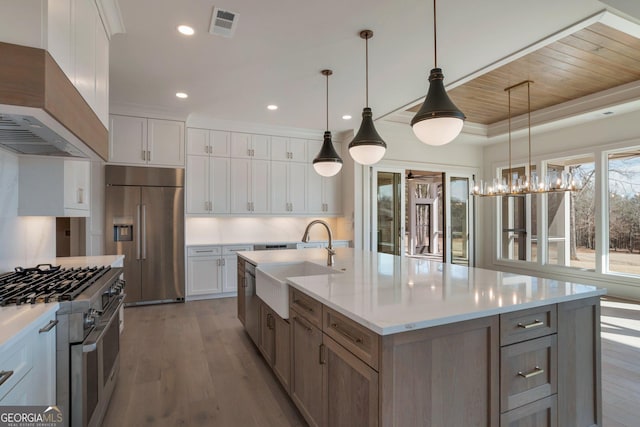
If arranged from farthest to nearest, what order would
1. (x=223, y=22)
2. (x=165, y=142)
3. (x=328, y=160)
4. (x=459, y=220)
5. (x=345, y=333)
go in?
(x=459, y=220), (x=165, y=142), (x=328, y=160), (x=223, y=22), (x=345, y=333)

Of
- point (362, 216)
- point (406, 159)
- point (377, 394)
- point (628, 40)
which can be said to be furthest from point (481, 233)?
point (377, 394)

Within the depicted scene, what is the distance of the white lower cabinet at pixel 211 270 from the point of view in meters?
4.99

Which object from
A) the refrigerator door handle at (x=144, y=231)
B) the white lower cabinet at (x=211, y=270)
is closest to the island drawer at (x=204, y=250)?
the white lower cabinet at (x=211, y=270)

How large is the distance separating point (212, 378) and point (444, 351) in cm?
198

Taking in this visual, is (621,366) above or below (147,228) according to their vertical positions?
below

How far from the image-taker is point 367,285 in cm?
189

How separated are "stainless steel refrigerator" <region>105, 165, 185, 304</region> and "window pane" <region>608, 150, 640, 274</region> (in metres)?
6.69

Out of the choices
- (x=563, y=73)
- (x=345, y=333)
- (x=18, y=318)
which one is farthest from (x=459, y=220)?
(x=18, y=318)

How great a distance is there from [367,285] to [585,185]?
561cm

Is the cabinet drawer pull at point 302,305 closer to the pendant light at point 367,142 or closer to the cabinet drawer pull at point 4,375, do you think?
the cabinet drawer pull at point 4,375

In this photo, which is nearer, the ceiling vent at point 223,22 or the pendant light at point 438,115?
the pendant light at point 438,115

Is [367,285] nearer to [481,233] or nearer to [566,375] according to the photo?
[566,375]

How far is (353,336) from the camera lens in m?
1.42

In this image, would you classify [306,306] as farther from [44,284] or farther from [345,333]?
[44,284]
